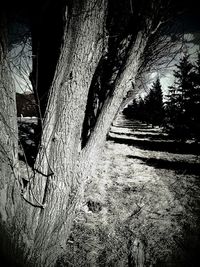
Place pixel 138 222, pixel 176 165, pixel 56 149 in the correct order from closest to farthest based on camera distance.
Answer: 1. pixel 56 149
2. pixel 138 222
3. pixel 176 165

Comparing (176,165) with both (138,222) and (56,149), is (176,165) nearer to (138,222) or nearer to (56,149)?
(138,222)

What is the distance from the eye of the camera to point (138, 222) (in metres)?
3.50

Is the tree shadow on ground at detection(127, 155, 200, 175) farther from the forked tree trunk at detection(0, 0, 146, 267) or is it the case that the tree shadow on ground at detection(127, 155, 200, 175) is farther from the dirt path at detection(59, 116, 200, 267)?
the forked tree trunk at detection(0, 0, 146, 267)

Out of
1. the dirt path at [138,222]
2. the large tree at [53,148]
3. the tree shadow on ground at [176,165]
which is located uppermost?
the large tree at [53,148]

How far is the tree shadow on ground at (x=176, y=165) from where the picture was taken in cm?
Answer: 650

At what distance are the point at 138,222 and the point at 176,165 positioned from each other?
14.5 ft

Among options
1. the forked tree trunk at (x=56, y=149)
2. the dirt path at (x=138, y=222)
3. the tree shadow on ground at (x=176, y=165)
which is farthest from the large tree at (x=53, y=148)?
the tree shadow on ground at (x=176, y=165)

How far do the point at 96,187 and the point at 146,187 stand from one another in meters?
1.42

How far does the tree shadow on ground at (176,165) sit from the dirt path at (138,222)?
0.35 m

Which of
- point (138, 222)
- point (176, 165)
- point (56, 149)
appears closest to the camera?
point (56, 149)

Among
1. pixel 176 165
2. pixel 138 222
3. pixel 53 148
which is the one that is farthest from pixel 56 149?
pixel 176 165

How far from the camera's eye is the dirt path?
276cm

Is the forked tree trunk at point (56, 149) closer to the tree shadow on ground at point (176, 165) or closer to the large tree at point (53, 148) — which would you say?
the large tree at point (53, 148)

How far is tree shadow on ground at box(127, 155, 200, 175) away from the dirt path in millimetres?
353
